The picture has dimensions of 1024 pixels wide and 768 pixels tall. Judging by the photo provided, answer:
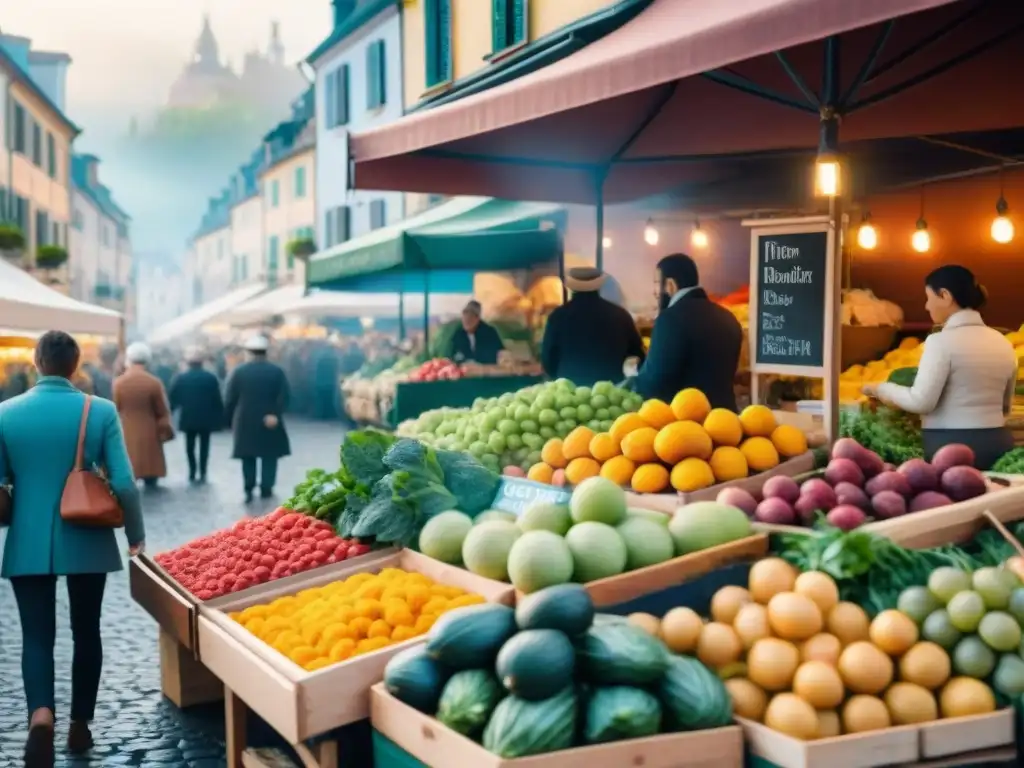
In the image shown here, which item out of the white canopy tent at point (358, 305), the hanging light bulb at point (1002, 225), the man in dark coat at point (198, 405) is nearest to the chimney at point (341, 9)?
the white canopy tent at point (358, 305)

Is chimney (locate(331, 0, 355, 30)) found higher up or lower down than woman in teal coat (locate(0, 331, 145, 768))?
higher up

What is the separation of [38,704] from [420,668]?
224 centimetres

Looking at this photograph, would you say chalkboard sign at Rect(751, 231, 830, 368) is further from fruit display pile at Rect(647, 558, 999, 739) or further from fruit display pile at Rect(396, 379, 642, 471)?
fruit display pile at Rect(647, 558, 999, 739)

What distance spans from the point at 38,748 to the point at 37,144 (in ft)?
112

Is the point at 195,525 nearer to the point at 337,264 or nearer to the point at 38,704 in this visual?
the point at 337,264

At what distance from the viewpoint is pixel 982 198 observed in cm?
993

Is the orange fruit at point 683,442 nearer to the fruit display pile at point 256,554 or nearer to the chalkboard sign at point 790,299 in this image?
the chalkboard sign at point 790,299

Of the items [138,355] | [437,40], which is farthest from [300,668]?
[437,40]

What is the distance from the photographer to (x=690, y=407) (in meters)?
4.66

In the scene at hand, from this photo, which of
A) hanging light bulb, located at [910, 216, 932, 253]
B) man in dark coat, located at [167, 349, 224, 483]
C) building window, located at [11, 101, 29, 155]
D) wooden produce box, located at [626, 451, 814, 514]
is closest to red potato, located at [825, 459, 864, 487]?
wooden produce box, located at [626, 451, 814, 514]

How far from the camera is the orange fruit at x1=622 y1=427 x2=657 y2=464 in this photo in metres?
4.55

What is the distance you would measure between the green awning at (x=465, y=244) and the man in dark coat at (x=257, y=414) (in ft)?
4.57

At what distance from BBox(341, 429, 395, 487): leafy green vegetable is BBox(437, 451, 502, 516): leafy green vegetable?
1.28 feet

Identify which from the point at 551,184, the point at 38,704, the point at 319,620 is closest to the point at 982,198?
the point at 551,184
